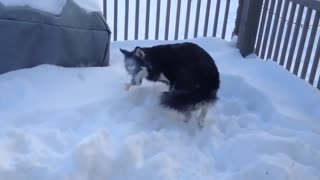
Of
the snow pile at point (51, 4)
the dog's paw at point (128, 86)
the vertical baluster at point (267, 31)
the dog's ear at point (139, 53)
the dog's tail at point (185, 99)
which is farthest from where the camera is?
the vertical baluster at point (267, 31)

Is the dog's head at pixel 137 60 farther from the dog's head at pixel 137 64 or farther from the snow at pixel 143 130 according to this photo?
the snow at pixel 143 130

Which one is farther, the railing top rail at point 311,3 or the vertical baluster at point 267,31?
the vertical baluster at point 267,31

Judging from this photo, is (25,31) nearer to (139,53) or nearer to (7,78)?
(7,78)

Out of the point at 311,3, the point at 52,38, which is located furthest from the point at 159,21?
the point at 311,3

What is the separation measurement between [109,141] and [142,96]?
2.61ft

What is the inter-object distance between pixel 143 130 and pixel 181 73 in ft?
1.84

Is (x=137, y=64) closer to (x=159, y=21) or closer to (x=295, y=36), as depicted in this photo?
(x=295, y=36)

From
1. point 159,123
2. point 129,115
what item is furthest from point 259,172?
point 129,115

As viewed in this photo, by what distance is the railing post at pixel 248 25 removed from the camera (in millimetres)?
4255

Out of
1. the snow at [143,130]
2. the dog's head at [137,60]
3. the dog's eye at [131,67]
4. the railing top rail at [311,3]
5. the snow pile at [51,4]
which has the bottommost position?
the snow at [143,130]

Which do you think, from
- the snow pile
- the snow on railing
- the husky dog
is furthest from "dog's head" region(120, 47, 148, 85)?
the snow on railing

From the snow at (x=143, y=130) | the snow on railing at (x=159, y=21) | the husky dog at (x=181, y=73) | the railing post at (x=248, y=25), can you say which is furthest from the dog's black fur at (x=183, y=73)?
the snow on railing at (x=159, y=21)

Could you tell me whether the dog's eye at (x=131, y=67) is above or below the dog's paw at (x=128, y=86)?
above

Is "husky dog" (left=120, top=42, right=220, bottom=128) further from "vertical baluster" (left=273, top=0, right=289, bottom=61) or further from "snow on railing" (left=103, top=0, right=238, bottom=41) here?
"snow on railing" (left=103, top=0, right=238, bottom=41)
